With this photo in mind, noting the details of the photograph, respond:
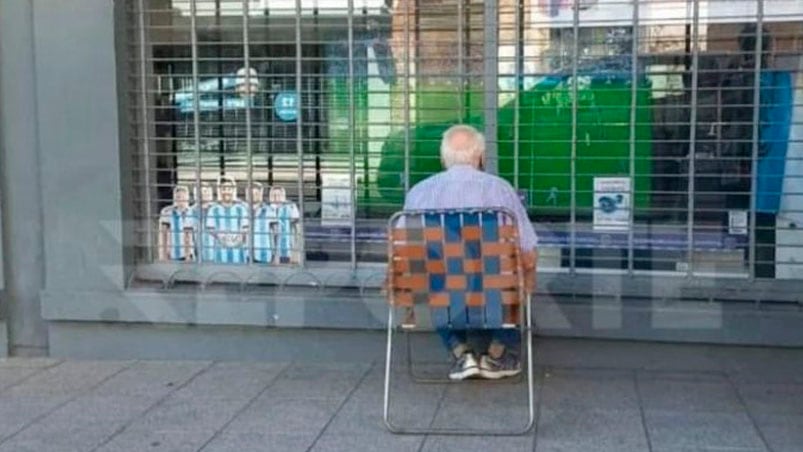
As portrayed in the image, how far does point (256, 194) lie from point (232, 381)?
115 cm

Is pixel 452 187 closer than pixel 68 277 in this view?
Yes

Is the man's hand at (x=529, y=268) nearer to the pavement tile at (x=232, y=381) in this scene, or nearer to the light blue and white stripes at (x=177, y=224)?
the pavement tile at (x=232, y=381)

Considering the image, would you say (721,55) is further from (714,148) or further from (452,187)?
(452,187)

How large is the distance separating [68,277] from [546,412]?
9.63 feet

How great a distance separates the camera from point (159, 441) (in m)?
4.92

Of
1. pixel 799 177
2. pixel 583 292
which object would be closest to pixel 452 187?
pixel 583 292

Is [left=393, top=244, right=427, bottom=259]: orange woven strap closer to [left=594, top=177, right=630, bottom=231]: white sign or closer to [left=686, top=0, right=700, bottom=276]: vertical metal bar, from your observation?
[left=594, top=177, right=630, bottom=231]: white sign

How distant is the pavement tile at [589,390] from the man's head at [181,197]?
2333 millimetres

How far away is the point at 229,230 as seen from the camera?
21.2ft

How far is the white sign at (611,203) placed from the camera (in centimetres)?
605

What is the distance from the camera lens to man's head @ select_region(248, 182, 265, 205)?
253 inches

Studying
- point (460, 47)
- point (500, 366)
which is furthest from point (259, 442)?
point (460, 47)

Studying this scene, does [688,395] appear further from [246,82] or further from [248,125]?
[246,82]

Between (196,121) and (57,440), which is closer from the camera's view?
(57,440)
